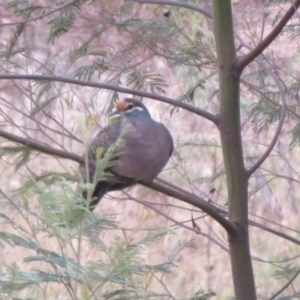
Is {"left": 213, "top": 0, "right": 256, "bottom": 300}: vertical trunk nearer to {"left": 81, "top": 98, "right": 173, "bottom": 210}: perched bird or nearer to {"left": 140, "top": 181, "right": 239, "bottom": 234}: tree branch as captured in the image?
{"left": 140, "top": 181, "right": 239, "bottom": 234}: tree branch

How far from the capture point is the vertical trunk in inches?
56.1

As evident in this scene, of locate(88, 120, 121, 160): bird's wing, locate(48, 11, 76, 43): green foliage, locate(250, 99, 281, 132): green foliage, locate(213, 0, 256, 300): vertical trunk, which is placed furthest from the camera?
locate(250, 99, 281, 132): green foliage

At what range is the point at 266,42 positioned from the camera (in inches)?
52.6

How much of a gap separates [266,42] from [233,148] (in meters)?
0.23

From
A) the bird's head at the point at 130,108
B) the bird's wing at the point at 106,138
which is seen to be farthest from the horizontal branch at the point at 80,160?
the bird's head at the point at 130,108

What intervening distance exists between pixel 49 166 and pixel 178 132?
78cm

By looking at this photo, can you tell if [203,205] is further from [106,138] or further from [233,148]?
[106,138]

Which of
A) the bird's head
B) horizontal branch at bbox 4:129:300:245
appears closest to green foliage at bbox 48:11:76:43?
the bird's head

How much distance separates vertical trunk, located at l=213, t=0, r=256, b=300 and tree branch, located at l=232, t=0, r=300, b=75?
0.02 m

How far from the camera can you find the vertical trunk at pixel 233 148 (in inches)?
56.1

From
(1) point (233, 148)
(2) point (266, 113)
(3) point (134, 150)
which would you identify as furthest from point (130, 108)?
(1) point (233, 148)

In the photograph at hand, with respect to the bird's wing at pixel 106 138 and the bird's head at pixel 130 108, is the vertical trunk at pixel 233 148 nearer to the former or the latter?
the bird's wing at pixel 106 138

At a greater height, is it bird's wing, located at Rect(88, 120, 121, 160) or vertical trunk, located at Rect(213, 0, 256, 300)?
bird's wing, located at Rect(88, 120, 121, 160)

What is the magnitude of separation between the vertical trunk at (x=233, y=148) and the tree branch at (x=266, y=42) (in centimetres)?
2
